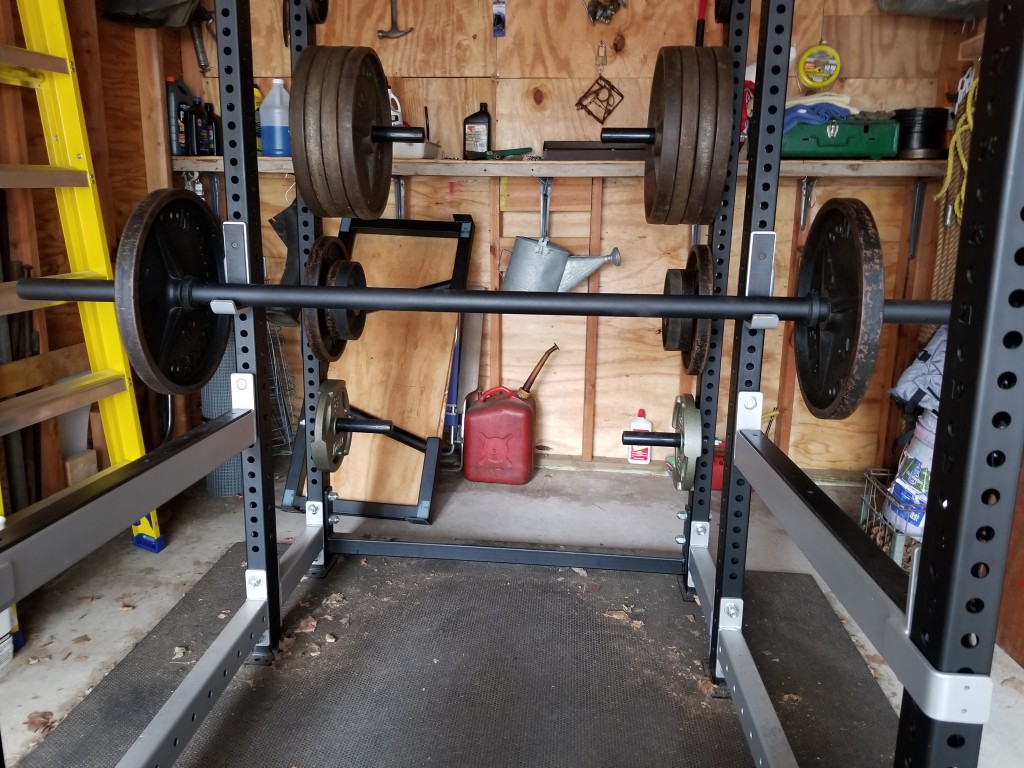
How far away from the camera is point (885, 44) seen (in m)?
2.88

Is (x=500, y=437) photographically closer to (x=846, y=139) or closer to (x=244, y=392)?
(x=244, y=392)

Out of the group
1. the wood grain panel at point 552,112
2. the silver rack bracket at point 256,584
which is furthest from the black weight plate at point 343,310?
the wood grain panel at point 552,112

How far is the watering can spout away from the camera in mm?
3043

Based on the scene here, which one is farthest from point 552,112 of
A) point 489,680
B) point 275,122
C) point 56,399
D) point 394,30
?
point 489,680

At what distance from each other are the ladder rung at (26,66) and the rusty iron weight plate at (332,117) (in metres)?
0.94

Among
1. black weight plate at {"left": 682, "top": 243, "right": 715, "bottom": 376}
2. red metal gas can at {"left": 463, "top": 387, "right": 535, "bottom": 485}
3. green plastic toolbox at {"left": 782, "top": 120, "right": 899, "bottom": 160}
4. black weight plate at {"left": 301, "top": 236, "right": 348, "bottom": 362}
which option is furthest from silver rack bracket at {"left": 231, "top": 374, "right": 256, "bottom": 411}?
green plastic toolbox at {"left": 782, "top": 120, "right": 899, "bottom": 160}

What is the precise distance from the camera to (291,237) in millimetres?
3010

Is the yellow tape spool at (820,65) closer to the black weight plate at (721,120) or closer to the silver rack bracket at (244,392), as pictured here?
the black weight plate at (721,120)

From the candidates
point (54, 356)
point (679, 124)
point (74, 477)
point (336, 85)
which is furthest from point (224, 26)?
point (74, 477)

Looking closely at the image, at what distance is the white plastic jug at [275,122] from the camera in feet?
9.57

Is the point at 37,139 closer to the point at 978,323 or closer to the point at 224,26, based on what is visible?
the point at 224,26

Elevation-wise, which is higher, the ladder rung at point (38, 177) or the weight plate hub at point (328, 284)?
the ladder rung at point (38, 177)

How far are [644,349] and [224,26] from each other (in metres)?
2.16

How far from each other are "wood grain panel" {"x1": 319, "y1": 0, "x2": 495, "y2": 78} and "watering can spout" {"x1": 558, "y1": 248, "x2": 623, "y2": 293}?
88 cm
